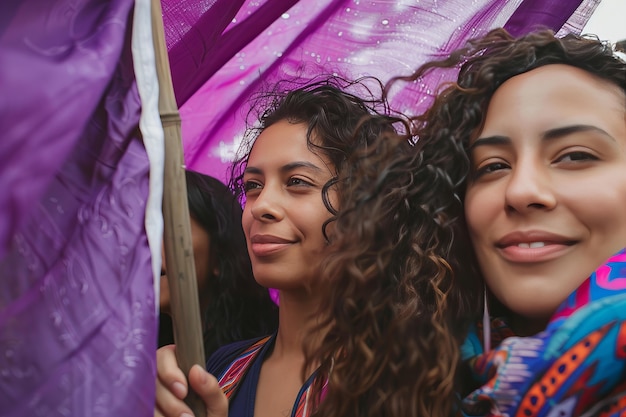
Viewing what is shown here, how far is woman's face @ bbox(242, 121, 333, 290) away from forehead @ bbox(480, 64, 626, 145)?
23.6 inches

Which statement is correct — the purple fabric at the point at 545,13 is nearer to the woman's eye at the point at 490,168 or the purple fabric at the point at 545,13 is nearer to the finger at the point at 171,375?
the woman's eye at the point at 490,168

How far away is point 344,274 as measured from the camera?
5.55 feet

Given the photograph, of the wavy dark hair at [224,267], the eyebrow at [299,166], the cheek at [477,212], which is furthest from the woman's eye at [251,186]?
the cheek at [477,212]

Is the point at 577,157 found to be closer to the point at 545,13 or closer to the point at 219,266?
the point at 545,13

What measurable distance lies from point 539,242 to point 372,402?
500mm

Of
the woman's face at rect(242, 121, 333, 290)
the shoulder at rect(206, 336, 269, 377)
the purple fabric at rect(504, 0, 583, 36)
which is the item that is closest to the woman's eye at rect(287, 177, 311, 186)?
the woman's face at rect(242, 121, 333, 290)

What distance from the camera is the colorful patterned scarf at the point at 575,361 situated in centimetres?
132

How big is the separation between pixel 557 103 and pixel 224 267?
5.29 ft

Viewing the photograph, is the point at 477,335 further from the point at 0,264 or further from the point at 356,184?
the point at 0,264

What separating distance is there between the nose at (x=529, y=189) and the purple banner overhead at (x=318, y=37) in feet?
2.57

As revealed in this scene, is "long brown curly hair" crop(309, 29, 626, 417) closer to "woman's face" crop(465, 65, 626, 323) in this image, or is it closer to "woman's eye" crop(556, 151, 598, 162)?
"woman's face" crop(465, 65, 626, 323)

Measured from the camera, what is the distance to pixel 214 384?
1504mm

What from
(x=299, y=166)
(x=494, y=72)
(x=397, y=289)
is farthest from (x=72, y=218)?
(x=494, y=72)

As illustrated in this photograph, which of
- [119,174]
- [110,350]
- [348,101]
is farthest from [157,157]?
[348,101]
